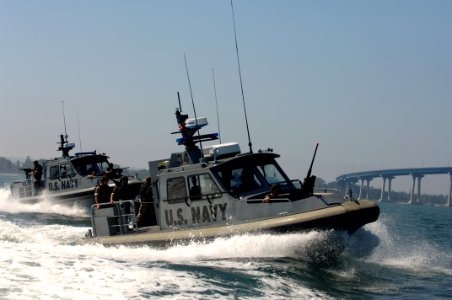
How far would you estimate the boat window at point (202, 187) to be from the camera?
14539 mm

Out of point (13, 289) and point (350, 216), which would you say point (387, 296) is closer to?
point (350, 216)

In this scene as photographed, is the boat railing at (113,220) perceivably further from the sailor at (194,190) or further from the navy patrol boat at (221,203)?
the sailor at (194,190)

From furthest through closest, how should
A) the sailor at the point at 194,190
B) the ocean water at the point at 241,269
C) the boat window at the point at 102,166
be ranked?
1. the boat window at the point at 102,166
2. the sailor at the point at 194,190
3. the ocean water at the point at 241,269

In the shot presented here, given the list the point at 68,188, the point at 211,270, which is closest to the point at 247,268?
the point at 211,270

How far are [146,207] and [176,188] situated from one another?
205cm

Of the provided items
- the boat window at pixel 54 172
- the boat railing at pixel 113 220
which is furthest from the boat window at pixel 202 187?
the boat window at pixel 54 172

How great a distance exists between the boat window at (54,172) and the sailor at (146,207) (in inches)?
563

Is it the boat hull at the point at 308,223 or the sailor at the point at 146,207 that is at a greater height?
the sailor at the point at 146,207

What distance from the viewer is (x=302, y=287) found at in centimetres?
1145

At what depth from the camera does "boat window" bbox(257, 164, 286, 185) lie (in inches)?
602

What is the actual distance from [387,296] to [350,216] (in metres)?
2.08

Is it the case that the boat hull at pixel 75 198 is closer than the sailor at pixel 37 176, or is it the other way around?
the boat hull at pixel 75 198

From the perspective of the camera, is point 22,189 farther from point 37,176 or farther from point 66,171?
point 66,171

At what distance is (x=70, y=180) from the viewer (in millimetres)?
29469
